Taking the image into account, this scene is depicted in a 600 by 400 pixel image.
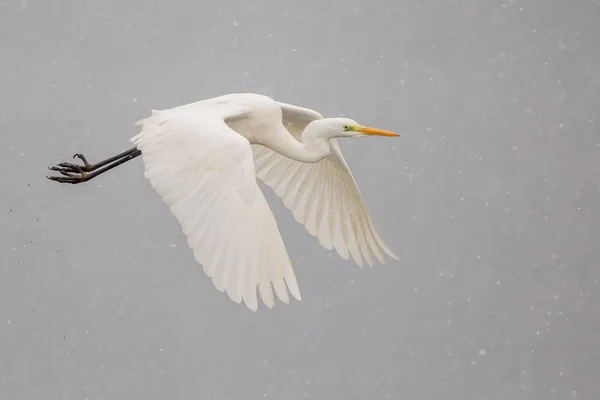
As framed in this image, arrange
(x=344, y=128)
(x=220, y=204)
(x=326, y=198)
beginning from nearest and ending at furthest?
(x=220, y=204) → (x=344, y=128) → (x=326, y=198)

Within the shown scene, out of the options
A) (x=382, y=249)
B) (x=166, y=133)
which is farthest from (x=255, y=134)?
(x=382, y=249)

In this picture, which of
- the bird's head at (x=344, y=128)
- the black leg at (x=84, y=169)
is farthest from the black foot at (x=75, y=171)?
the bird's head at (x=344, y=128)

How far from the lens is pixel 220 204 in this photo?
7.43 ft

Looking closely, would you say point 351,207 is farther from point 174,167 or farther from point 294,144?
point 174,167

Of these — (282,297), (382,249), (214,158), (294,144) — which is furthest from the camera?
(382,249)

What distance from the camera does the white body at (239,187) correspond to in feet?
7.16

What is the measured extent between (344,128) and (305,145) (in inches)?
4.2

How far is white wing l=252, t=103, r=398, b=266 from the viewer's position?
9.41ft

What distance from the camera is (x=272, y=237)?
7.25ft

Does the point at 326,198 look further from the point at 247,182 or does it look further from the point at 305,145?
the point at 247,182

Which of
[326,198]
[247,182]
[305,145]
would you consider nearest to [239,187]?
[247,182]

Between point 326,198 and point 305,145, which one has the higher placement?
point 305,145

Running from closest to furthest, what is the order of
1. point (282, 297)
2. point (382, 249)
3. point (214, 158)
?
point (282, 297) → point (214, 158) → point (382, 249)

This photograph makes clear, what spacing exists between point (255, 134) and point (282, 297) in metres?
0.60
